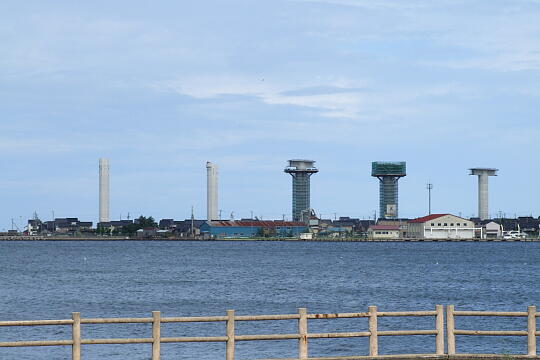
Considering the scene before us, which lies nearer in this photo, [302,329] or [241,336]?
[241,336]

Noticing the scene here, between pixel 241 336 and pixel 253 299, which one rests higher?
pixel 241 336

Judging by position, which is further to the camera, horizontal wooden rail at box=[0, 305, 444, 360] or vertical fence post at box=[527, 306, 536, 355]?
vertical fence post at box=[527, 306, 536, 355]

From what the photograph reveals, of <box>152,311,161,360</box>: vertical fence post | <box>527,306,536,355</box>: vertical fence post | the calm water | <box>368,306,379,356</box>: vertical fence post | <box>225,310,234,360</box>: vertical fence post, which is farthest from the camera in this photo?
the calm water

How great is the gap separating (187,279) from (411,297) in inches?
1376

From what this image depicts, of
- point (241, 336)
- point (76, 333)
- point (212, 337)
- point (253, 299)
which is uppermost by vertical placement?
point (76, 333)

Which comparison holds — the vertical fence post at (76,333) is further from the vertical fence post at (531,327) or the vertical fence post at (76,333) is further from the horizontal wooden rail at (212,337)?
the vertical fence post at (531,327)

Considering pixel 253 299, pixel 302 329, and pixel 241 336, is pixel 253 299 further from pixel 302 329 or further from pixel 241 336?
pixel 241 336

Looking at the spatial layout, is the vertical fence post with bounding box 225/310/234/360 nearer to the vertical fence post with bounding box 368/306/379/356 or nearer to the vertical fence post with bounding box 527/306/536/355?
the vertical fence post with bounding box 368/306/379/356

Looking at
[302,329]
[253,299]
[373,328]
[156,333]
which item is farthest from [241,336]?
[253,299]

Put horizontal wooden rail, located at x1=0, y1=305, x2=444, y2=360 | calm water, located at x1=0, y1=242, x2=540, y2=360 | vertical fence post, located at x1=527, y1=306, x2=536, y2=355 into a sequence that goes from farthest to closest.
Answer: calm water, located at x1=0, y1=242, x2=540, y2=360 → vertical fence post, located at x1=527, y1=306, x2=536, y2=355 → horizontal wooden rail, located at x1=0, y1=305, x2=444, y2=360

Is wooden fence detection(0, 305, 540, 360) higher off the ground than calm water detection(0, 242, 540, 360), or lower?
higher

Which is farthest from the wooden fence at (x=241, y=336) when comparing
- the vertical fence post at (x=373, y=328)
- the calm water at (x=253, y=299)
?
the calm water at (x=253, y=299)

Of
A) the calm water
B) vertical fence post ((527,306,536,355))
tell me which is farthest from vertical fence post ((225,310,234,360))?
the calm water

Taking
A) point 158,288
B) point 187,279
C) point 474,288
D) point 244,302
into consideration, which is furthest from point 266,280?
point 244,302
